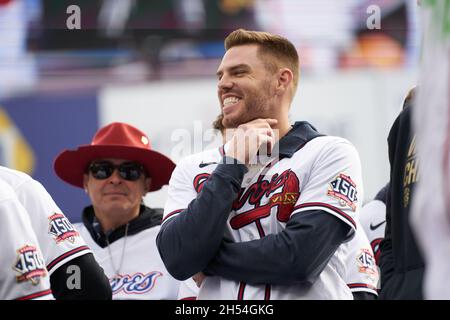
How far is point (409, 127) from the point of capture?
2688mm

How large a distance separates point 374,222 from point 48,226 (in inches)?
78.2

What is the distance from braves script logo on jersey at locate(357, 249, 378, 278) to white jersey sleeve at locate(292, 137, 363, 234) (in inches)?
38.7

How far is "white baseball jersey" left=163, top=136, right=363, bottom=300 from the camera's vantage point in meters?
2.86

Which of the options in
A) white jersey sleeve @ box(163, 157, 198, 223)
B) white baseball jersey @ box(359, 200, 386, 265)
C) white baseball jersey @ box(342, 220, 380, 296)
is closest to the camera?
white jersey sleeve @ box(163, 157, 198, 223)

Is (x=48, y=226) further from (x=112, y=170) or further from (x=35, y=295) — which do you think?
(x=112, y=170)

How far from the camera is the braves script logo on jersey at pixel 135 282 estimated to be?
168 inches

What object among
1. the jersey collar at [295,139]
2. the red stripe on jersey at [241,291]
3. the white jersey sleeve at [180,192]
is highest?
the jersey collar at [295,139]

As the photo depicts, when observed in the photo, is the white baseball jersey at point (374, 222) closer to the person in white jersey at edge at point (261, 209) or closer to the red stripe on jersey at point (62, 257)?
the person in white jersey at edge at point (261, 209)

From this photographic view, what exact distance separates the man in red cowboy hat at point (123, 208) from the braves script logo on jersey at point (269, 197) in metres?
1.36

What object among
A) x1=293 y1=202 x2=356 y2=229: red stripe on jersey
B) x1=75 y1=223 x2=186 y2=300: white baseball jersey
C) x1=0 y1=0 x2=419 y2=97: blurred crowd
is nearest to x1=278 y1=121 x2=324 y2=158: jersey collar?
x1=293 y1=202 x2=356 y2=229: red stripe on jersey

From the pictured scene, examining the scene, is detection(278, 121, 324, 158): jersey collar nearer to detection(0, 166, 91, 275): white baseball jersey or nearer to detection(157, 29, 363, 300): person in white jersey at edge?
detection(157, 29, 363, 300): person in white jersey at edge

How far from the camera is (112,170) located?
4570mm

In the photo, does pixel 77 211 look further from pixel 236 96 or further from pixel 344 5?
pixel 236 96

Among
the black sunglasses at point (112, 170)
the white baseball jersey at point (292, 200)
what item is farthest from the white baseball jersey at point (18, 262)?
the black sunglasses at point (112, 170)
